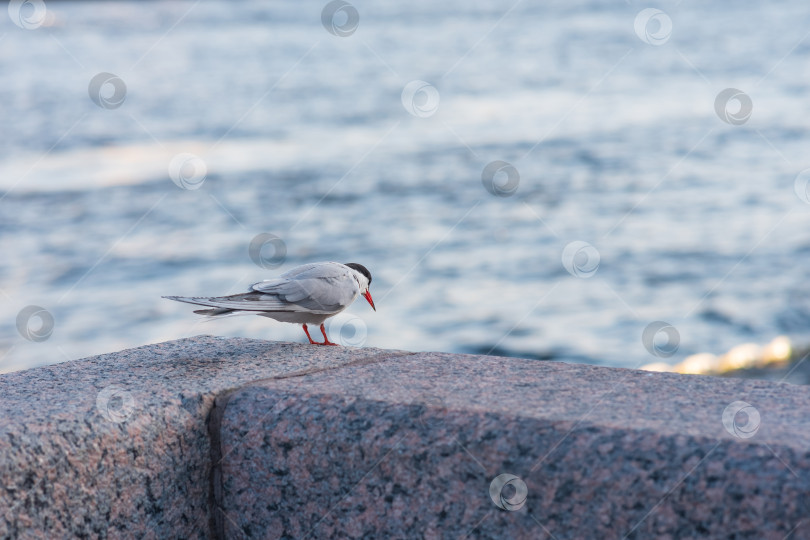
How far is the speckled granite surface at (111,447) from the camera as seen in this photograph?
1.97 m

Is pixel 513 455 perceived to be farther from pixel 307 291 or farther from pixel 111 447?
pixel 307 291

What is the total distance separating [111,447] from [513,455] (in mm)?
868

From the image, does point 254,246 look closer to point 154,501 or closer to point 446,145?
point 446,145

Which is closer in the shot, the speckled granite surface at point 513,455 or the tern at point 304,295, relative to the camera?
the speckled granite surface at point 513,455

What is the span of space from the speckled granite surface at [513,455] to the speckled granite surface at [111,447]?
0.09 meters

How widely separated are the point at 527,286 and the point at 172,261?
13.8 ft

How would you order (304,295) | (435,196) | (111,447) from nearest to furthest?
(111,447), (304,295), (435,196)

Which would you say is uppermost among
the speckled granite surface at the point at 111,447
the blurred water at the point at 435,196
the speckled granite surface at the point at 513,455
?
the speckled granite surface at the point at 111,447

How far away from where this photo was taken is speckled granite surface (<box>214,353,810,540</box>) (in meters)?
1.76

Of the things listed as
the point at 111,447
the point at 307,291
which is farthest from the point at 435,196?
the point at 111,447

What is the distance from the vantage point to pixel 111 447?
6.81ft

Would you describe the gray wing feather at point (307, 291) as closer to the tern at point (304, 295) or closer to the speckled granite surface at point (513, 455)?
the tern at point (304, 295)

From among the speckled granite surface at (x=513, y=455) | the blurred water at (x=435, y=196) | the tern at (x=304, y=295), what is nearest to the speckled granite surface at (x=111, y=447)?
the speckled granite surface at (x=513, y=455)

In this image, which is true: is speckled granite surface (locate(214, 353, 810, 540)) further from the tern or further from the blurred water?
the blurred water
